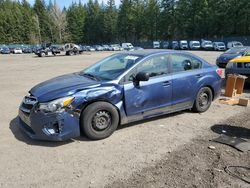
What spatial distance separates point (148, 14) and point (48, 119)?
87037 millimetres

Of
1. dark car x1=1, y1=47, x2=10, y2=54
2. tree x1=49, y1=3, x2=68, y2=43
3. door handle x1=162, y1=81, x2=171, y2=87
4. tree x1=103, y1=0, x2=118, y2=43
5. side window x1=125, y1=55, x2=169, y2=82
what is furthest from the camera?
tree x1=103, y1=0, x2=118, y2=43

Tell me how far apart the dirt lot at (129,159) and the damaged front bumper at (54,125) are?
206mm

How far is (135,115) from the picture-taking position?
5926 mm

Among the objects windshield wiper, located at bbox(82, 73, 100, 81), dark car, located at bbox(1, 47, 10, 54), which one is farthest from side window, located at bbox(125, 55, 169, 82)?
dark car, located at bbox(1, 47, 10, 54)

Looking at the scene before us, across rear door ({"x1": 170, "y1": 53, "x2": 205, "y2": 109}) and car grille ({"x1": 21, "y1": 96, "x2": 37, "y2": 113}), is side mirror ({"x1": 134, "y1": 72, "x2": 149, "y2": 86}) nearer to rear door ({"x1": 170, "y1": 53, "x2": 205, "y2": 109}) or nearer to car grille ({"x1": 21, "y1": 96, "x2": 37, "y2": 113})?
rear door ({"x1": 170, "y1": 53, "x2": 205, "y2": 109})

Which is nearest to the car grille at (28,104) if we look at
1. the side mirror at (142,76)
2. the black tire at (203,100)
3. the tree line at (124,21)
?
the side mirror at (142,76)

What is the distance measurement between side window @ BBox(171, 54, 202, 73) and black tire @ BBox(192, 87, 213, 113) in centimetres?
59

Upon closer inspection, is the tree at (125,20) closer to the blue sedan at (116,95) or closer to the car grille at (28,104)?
the blue sedan at (116,95)

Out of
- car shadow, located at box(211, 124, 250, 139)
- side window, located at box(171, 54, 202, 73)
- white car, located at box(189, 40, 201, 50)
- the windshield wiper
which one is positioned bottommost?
white car, located at box(189, 40, 201, 50)

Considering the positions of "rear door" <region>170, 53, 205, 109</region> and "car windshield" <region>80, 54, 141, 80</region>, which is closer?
"car windshield" <region>80, 54, 141, 80</region>

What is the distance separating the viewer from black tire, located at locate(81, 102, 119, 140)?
530cm

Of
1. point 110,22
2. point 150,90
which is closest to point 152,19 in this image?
point 110,22

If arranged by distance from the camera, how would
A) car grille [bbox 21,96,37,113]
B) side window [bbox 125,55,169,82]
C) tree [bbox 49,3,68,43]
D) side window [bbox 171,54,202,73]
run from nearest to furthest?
car grille [bbox 21,96,37,113] < side window [bbox 125,55,169,82] < side window [bbox 171,54,202,73] < tree [bbox 49,3,68,43]

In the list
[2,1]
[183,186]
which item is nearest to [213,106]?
[183,186]
